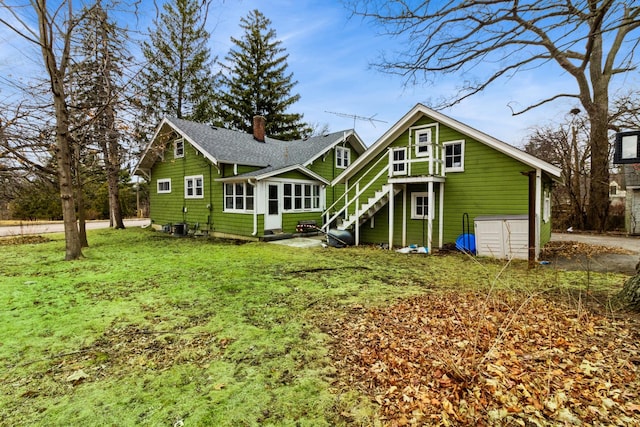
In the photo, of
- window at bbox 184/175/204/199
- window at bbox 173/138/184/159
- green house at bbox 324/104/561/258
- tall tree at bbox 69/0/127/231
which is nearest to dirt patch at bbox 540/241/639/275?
green house at bbox 324/104/561/258

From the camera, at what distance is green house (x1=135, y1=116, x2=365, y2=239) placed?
1334cm

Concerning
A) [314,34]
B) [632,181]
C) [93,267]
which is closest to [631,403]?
[314,34]

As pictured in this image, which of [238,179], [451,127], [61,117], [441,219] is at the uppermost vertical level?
[451,127]

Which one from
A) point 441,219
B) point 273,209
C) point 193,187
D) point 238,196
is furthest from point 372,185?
point 193,187

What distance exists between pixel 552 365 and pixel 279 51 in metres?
31.1

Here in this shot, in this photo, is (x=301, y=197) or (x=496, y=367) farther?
(x=301, y=197)

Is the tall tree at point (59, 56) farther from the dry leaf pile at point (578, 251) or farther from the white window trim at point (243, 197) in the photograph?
the dry leaf pile at point (578, 251)

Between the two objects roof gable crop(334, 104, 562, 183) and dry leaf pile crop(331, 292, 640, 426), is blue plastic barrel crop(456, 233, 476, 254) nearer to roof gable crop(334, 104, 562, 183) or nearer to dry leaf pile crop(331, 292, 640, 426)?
roof gable crop(334, 104, 562, 183)

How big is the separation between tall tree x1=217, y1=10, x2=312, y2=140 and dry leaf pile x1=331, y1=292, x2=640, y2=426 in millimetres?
27096

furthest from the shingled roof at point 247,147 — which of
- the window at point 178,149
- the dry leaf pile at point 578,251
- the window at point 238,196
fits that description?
the dry leaf pile at point 578,251

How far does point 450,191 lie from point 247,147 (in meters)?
10.1

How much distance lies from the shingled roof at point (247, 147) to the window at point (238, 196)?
750 mm

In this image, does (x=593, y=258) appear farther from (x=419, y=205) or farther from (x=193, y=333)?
(x=193, y=333)

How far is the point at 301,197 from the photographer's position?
14953 mm
